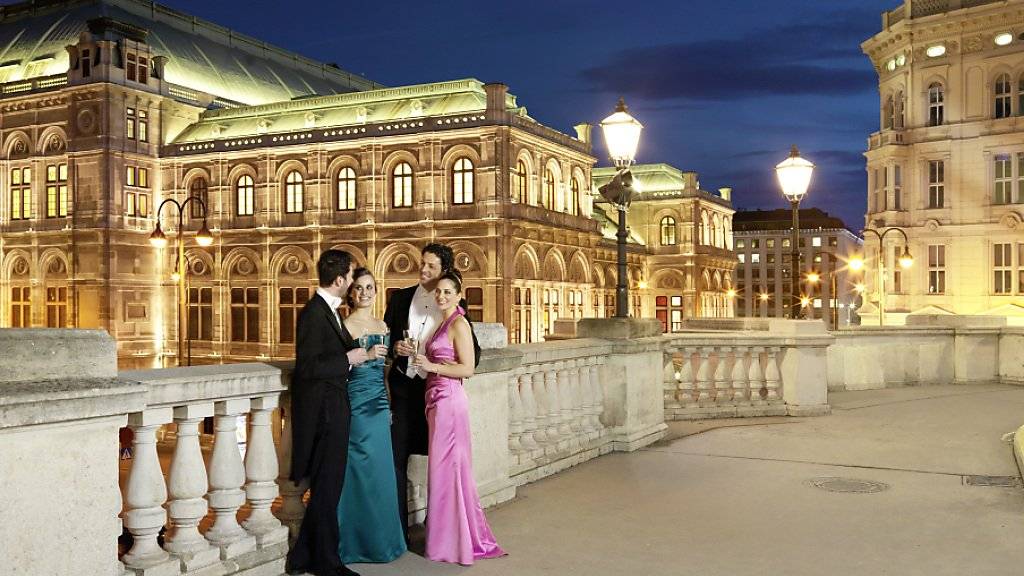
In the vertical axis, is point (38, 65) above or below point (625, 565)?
above

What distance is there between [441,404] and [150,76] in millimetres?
56963

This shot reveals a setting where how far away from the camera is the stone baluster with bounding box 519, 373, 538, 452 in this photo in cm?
889

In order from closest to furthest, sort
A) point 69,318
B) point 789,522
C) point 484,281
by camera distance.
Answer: point 789,522 → point 484,281 → point 69,318

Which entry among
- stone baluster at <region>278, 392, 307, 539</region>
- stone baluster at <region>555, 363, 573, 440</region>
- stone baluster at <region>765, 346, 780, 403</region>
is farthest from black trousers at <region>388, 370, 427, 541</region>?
stone baluster at <region>765, 346, 780, 403</region>

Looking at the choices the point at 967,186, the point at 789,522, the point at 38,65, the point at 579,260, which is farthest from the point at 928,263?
the point at 38,65

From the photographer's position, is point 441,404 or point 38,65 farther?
point 38,65

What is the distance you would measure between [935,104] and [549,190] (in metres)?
21.6

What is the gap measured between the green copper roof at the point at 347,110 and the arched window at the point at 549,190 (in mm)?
4605

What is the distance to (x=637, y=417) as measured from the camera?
35.7 feet

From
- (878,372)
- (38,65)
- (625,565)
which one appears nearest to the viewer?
(625,565)

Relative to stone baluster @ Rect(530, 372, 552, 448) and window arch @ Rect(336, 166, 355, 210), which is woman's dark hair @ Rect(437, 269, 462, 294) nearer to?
stone baluster @ Rect(530, 372, 552, 448)

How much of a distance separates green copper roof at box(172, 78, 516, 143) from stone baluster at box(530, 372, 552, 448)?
4179cm

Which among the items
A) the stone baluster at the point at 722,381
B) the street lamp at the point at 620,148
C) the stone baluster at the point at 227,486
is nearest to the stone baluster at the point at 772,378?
the stone baluster at the point at 722,381

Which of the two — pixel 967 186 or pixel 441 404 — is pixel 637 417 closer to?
pixel 441 404
